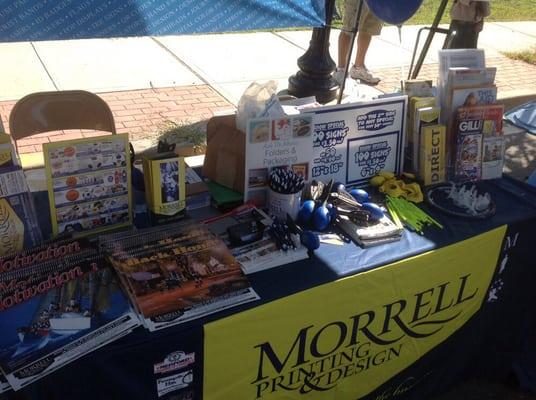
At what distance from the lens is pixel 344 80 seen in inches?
96.8

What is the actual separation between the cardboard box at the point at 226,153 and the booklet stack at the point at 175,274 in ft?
1.20

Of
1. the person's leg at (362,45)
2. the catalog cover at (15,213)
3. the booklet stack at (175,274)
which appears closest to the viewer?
the booklet stack at (175,274)

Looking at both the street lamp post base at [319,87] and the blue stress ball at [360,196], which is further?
the street lamp post base at [319,87]

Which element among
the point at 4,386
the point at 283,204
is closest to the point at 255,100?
the point at 283,204

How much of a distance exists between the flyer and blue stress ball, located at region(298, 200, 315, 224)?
16 cm

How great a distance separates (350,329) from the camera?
1773 millimetres

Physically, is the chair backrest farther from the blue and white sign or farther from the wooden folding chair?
the blue and white sign

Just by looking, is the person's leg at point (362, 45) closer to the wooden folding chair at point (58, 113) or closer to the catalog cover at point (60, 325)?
the wooden folding chair at point (58, 113)

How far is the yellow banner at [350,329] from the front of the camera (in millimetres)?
1555

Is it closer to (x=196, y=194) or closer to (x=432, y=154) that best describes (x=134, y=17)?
(x=196, y=194)

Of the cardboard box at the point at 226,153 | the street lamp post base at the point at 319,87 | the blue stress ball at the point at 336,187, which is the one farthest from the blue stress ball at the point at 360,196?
the street lamp post base at the point at 319,87

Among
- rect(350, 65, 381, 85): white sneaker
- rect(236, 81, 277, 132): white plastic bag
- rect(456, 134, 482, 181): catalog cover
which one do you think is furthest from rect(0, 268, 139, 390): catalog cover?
rect(350, 65, 381, 85): white sneaker

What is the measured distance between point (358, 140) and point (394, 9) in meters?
0.54

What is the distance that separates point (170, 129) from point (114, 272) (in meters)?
2.95
